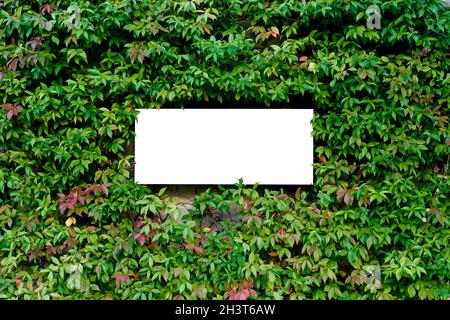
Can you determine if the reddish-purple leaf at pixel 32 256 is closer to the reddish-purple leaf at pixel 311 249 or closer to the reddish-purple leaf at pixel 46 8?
the reddish-purple leaf at pixel 46 8

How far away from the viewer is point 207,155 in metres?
3.41

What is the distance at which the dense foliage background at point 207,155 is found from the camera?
3289 mm

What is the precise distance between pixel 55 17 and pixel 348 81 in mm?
1928

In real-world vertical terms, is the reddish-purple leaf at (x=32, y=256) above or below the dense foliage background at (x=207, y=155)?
below

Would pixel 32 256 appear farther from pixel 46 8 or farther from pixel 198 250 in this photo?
pixel 46 8

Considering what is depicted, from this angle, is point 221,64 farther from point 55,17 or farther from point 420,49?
point 420,49

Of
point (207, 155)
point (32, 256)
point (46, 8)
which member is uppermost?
point (46, 8)

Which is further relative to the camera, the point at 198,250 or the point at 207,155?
the point at 207,155

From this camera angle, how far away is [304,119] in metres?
3.41

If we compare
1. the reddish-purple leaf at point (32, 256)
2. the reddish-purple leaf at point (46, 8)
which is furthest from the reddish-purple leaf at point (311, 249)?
the reddish-purple leaf at point (46, 8)

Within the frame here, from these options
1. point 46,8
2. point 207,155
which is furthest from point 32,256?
point 46,8

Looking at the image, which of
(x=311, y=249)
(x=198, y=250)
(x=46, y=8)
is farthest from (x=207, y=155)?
(x=46, y=8)

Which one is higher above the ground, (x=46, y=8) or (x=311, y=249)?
(x=46, y=8)

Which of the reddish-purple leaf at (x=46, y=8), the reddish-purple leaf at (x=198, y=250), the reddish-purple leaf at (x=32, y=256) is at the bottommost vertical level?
the reddish-purple leaf at (x=32, y=256)
